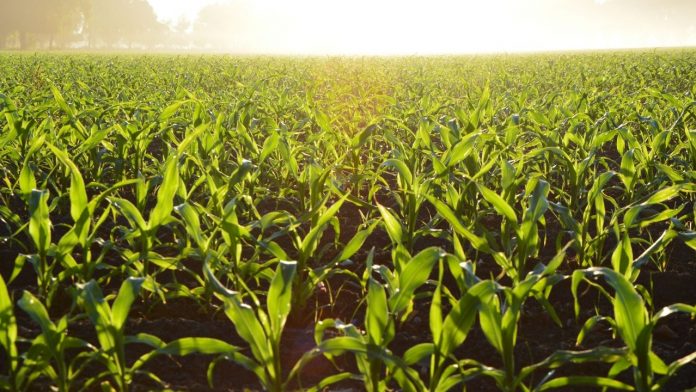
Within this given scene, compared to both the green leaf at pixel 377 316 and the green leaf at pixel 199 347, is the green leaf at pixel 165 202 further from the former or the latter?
the green leaf at pixel 377 316

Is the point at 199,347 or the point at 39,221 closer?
the point at 199,347

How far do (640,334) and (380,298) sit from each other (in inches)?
22.2

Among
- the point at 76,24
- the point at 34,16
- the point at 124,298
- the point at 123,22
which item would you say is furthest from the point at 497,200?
the point at 123,22

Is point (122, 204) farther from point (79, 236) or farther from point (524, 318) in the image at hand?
point (524, 318)

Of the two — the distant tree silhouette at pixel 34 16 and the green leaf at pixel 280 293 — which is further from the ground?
the distant tree silhouette at pixel 34 16

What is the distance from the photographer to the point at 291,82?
39.7 feet

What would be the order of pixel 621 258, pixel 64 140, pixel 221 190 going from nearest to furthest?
pixel 621 258 → pixel 221 190 → pixel 64 140

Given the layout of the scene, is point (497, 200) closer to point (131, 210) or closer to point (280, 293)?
point (280, 293)

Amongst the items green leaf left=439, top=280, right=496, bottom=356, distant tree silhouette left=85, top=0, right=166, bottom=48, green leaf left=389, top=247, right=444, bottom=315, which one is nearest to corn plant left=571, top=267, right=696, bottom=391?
green leaf left=439, top=280, right=496, bottom=356

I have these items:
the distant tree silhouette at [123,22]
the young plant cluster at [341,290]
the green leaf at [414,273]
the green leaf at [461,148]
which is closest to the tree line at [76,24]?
the distant tree silhouette at [123,22]

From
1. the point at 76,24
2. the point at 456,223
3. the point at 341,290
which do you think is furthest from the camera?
the point at 76,24

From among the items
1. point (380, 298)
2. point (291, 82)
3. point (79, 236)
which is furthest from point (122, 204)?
point (291, 82)

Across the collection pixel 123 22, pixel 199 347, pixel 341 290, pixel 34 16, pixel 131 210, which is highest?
pixel 123 22

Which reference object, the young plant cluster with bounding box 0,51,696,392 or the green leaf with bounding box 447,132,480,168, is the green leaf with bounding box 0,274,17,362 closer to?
the young plant cluster with bounding box 0,51,696,392
